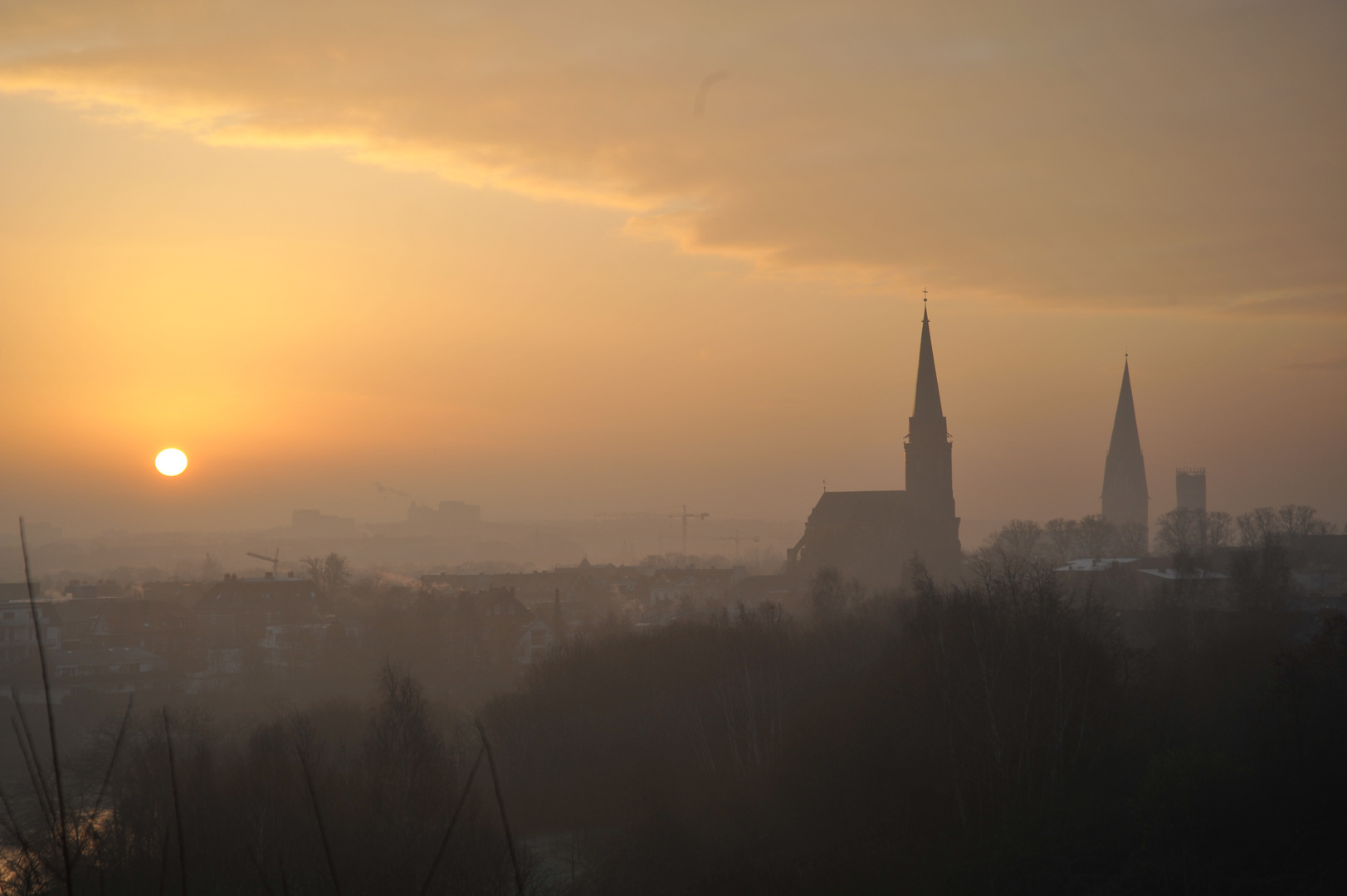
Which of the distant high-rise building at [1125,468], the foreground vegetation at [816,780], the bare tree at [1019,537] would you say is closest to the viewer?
the foreground vegetation at [816,780]

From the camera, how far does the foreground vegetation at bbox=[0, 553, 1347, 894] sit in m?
24.2

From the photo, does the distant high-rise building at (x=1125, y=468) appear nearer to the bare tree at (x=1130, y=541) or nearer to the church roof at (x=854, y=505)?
the bare tree at (x=1130, y=541)

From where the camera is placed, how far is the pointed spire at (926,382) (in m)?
99.3

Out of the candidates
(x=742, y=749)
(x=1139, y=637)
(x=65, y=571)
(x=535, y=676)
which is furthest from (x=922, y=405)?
(x=65, y=571)

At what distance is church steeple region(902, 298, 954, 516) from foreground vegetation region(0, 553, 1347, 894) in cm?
5195

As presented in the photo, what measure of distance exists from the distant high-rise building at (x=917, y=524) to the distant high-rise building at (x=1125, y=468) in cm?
6410

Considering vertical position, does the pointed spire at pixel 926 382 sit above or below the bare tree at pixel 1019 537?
above

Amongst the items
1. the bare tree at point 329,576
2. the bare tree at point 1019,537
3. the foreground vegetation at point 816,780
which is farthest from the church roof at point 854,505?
the foreground vegetation at point 816,780

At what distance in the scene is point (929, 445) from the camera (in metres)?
99.6

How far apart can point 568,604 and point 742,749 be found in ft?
206

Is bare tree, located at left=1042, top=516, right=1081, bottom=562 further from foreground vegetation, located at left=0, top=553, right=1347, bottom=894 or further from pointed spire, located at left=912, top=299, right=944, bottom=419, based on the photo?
foreground vegetation, located at left=0, top=553, right=1347, bottom=894

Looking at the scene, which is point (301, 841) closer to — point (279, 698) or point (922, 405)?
point (279, 698)

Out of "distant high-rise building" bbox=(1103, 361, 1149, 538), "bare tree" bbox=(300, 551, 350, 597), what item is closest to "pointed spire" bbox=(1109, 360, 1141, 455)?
"distant high-rise building" bbox=(1103, 361, 1149, 538)

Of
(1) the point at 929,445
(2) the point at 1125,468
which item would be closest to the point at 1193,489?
(2) the point at 1125,468
